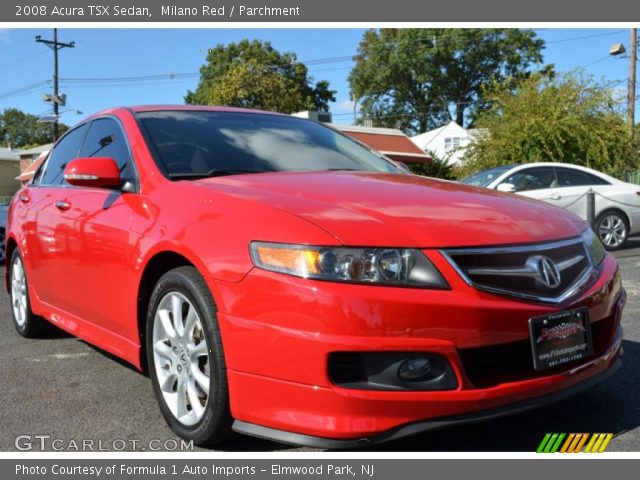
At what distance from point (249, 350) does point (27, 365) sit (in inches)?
99.9

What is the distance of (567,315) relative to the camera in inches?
98.0

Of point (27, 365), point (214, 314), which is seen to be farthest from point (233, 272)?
point (27, 365)

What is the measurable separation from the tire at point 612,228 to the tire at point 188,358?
9.04 metres

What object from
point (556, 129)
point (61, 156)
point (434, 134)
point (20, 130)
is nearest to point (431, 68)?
point (434, 134)

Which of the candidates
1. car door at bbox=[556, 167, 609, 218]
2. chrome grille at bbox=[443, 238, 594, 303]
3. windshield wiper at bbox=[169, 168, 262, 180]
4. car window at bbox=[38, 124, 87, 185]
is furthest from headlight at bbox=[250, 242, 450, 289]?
car door at bbox=[556, 167, 609, 218]

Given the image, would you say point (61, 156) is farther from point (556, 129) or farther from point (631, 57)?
point (631, 57)

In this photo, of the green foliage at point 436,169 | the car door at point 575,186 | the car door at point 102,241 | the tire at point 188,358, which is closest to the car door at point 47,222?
the car door at point 102,241

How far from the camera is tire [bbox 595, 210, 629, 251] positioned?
33.8 feet

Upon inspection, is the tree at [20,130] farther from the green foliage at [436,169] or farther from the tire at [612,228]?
the tire at [612,228]

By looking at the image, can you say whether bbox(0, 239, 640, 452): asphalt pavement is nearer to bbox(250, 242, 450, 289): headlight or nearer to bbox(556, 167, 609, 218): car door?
bbox(250, 242, 450, 289): headlight

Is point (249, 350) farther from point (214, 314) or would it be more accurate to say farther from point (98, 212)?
point (98, 212)

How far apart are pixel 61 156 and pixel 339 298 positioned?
334 centimetres

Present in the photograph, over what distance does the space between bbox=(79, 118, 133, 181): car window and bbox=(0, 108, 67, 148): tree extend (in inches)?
4112

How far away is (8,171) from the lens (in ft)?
193
